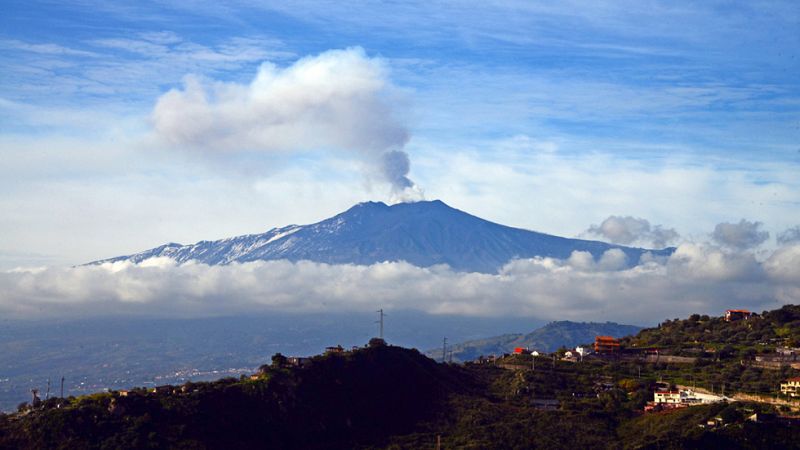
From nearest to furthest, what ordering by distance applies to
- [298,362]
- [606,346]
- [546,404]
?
[298,362] → [546,404] → [606,346]

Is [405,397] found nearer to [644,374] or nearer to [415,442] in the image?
[415,442]

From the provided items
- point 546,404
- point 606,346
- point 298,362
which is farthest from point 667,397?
point 606,346

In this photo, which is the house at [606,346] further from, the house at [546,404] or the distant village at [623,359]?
the house at [546,404]

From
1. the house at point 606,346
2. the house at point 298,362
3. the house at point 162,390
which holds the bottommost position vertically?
the house at point 162,390

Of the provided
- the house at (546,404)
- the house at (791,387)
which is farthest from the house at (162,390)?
the house at (791,387)

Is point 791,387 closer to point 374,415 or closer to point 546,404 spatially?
point 546,404

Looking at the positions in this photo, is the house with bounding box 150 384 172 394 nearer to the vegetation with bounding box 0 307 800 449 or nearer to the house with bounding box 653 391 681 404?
the vegetation with bounding box 0 307 800 449

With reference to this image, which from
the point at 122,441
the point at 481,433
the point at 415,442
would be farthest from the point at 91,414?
the point at 481,433

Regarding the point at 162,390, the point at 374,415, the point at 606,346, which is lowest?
the point at 374,415
